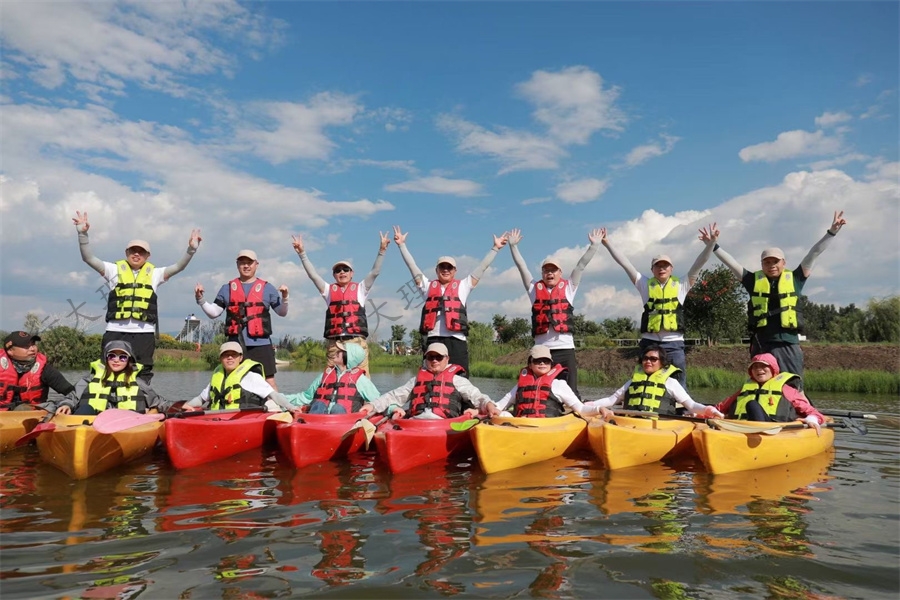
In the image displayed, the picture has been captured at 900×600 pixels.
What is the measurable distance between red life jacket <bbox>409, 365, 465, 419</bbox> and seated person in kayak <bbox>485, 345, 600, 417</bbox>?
42 centimetres

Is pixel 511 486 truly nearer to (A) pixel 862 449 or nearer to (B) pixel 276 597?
(B) pixel 276 597

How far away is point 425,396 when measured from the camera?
6.61 meters

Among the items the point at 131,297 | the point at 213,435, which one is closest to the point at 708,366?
the point at 213,435

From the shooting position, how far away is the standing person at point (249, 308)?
7.38 meters

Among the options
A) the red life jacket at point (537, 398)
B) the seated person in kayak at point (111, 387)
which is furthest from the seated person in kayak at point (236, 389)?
the red life jacket at point (537, 398)

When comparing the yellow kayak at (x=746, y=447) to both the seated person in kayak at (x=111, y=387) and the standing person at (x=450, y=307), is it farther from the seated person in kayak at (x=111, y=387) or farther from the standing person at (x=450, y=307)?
the seated person in kayak at (x=111, y=387)

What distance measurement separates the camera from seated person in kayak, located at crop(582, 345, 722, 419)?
22.0 ft

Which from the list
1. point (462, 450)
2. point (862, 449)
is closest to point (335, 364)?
point (462, 450)

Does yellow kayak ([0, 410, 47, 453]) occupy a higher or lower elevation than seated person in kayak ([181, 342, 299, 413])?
lower

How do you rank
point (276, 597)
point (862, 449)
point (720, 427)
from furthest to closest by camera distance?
1. point (862, 449)
2. point (720, 427)
3. point (276, 597)

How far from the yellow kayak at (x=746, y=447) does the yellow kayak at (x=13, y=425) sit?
277 inches

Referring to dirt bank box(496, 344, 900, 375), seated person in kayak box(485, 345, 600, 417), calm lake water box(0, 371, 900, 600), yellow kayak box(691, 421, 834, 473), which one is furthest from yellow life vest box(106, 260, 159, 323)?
dirt bank box(496, 344, 900, 375)

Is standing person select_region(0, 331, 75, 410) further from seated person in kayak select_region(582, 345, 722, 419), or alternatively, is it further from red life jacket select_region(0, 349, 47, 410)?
seated person in kayak select_region(582, 345, 722, 419)

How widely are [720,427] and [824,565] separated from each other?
2.52m
